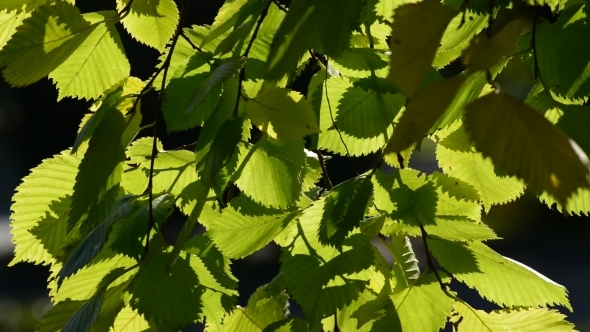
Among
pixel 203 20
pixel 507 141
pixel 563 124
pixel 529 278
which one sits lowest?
pixel 203 20

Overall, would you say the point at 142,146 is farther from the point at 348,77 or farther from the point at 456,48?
the point at 456,48

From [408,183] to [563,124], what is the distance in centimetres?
15

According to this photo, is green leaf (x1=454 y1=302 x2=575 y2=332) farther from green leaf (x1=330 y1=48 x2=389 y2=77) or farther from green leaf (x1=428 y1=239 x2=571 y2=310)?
green leaf (x1=330 y1=48 x2=389 y2=77)

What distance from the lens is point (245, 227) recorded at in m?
0.68

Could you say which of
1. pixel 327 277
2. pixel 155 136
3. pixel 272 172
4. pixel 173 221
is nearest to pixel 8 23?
pixel 155 136

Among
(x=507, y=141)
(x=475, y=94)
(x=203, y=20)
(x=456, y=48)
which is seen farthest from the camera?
(x=203, y=20)

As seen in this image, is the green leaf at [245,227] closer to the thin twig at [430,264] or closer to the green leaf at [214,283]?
the green leaf at [214,283]

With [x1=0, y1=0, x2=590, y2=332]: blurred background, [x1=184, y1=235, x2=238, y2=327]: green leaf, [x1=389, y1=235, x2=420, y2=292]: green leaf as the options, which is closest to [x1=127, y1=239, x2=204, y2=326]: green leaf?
[x1=184, y1=235, x2=238, y2=327]: green leaf

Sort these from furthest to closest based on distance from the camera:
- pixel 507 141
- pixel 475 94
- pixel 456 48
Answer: pixel 456 48 < pixel 475 94 < pixel 507 141

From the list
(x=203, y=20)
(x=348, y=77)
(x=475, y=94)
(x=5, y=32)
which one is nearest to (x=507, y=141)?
(x=475, y=94)

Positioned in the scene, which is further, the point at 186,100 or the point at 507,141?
the point at 186,100

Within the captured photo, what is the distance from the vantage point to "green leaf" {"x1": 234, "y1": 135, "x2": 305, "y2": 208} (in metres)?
0.69

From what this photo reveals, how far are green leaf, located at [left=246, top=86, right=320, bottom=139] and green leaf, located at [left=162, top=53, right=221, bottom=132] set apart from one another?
0.16 feet

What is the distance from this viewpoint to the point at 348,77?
72cm
